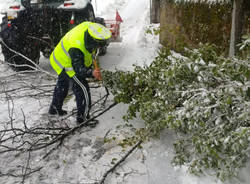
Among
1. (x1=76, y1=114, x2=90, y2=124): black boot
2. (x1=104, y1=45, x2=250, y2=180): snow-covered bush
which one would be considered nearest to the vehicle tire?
(x1=76, y1=114, x2=90, y2=124): black boot

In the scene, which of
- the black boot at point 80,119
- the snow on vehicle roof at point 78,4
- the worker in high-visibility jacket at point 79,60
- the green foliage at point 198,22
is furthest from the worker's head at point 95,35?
the snow on vehicle roof at point 78,4

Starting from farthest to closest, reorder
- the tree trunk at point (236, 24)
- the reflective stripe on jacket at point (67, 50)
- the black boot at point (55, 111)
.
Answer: the tree trunk at point (236, 24)
the black boot at point (55, 111)
the reflective stripe on jacket at point (67, 50)

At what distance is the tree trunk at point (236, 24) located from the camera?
4568 mm

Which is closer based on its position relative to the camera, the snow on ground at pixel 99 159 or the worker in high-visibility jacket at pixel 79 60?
the snow on ground at pixel 99 159

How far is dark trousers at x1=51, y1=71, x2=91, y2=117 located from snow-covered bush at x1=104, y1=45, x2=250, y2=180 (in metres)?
0.79

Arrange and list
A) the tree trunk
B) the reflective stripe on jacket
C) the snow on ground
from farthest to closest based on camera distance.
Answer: the tree trunk, the reflective stripe on jacket, the snow on ground

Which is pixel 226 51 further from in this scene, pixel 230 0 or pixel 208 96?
pixel 208 96

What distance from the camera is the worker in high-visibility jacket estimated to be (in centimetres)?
349

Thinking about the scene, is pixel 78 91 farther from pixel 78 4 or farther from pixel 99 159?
pixel 78 4

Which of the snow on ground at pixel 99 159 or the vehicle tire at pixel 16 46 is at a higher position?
the vehicle tire at pixel 16 46

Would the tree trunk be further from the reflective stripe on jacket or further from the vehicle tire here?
the vehicle tire

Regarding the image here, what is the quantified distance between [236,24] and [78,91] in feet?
10.2

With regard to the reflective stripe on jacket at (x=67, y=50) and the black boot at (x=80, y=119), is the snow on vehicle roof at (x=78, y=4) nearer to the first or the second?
the reflective stripe on jacket at (x=67, y=50)

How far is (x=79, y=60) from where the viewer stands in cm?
353
